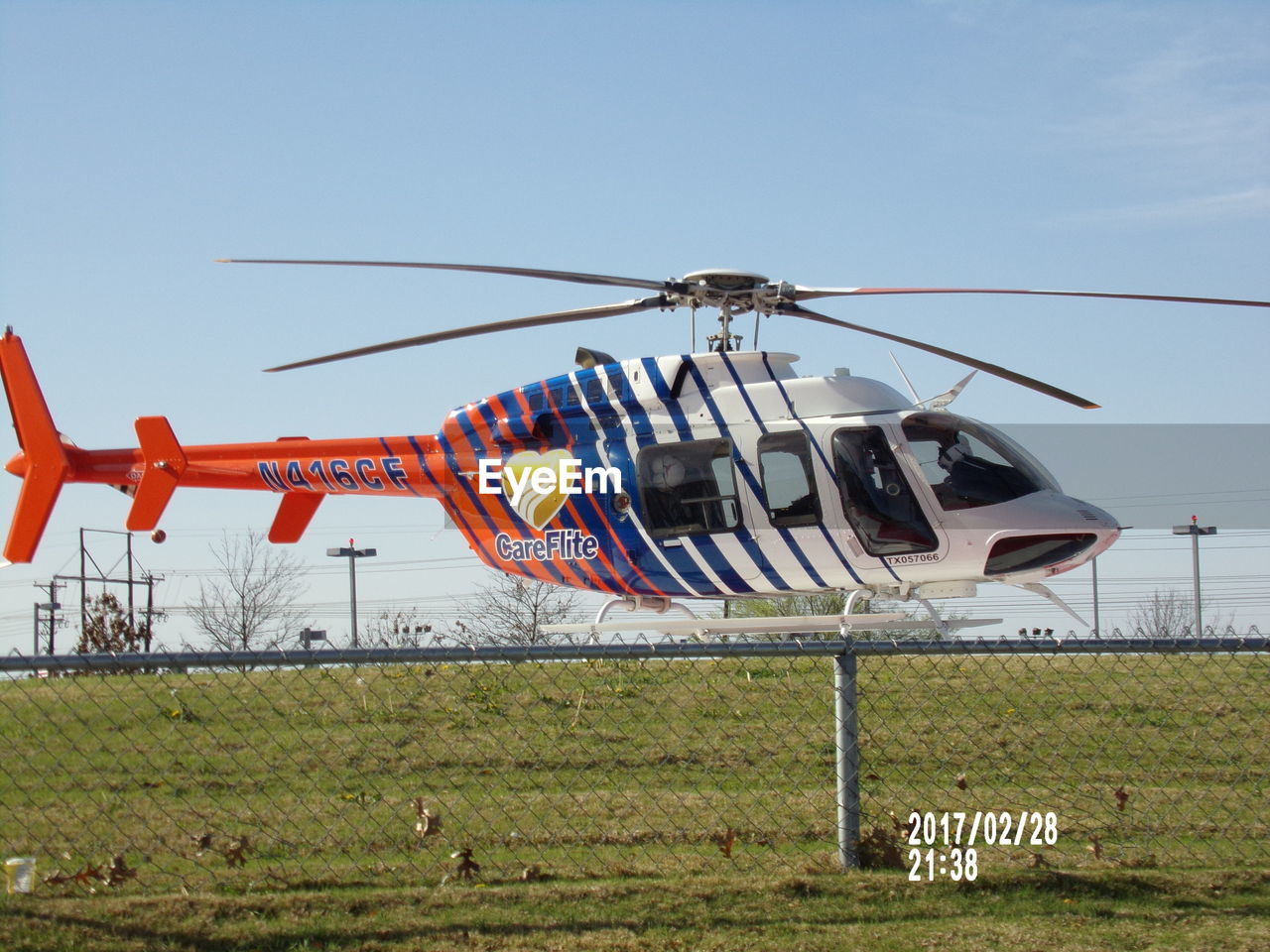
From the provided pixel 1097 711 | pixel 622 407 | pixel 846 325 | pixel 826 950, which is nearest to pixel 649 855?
pixel 826 950

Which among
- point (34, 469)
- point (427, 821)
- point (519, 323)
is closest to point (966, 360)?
point (519, 323)

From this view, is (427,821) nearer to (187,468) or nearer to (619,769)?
(619,769)

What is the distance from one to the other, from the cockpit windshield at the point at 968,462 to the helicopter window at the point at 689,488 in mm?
1896

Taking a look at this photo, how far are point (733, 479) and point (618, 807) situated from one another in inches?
193

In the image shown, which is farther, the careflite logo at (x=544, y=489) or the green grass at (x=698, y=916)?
the careflite logo at (x=544, y=489)

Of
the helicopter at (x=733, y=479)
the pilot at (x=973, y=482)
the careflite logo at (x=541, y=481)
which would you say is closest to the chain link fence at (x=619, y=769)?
the helicopter at (x=733, y=479)

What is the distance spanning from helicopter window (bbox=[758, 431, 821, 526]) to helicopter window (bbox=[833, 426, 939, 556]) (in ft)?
1.04

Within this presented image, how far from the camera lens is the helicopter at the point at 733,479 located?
11836 mm

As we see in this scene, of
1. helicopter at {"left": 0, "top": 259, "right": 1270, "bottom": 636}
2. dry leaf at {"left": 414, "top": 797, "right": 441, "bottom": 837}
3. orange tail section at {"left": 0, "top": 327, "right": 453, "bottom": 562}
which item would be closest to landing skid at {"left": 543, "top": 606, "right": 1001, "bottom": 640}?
helicopter at {"left": 0, "top": 259, "right": 1270, "bottom": 636}

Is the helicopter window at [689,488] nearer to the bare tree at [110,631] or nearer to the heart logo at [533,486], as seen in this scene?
the heart logo at [533,486]

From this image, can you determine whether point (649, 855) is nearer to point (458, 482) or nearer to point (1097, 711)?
point (1097, 711)

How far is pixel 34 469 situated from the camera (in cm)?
1638

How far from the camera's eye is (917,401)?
41.4ft
